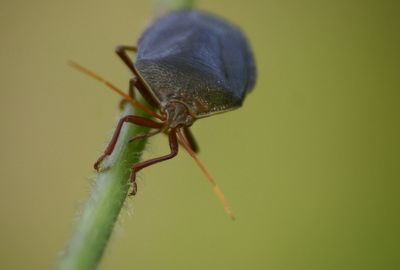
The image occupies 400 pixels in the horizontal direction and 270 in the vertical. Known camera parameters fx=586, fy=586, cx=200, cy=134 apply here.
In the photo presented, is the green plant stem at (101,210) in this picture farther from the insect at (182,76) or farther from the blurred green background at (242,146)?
the blurred green background at (242,146)

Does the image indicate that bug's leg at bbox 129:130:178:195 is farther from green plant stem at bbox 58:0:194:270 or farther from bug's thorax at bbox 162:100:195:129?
green plant stem at bbox 58:0:194:270

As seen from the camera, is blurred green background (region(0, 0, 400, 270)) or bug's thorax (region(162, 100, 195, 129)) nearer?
bug's thorax (region(162, 100, 195, 129))

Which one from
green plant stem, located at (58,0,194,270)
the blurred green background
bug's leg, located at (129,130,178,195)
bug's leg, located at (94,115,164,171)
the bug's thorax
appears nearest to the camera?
green plant stem, located at (58,0,194,270)

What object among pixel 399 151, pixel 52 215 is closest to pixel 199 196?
pixel 52 215

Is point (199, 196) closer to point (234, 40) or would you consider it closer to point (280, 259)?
point (280, 259)

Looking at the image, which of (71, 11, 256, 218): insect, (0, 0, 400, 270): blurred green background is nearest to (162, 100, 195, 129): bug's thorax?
(71, 11, 256, 218): insect

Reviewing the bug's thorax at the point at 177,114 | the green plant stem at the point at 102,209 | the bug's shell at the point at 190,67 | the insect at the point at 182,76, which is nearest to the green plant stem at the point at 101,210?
the green plant stem at the point at 102,209
